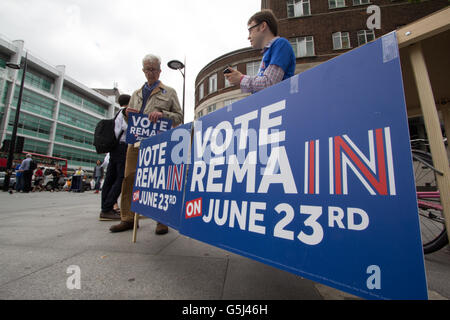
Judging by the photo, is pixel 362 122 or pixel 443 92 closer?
pixel 362 122

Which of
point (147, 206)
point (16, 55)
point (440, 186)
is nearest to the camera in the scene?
point (440, 186)

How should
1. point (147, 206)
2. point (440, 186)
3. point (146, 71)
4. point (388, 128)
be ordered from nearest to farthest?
point (388, 128) → point (440, 186) → point (147, 206) → point (146, 71)

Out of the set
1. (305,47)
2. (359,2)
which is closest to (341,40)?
(305,47)

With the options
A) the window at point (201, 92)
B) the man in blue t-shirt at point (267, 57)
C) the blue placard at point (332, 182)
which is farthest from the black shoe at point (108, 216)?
the window at point (201, 92)

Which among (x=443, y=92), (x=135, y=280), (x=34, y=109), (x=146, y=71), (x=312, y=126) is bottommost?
(x=135, y=280)

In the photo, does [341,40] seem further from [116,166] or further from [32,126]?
[32,126]

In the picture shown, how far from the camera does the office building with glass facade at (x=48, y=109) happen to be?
24.3 meters

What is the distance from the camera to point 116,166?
3.07m

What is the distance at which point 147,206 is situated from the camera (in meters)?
1.77

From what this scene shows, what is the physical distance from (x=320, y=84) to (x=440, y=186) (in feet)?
1.98

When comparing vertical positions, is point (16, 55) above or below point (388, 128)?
above

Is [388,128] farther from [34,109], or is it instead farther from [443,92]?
[34,109]

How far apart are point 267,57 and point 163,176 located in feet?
4.00
